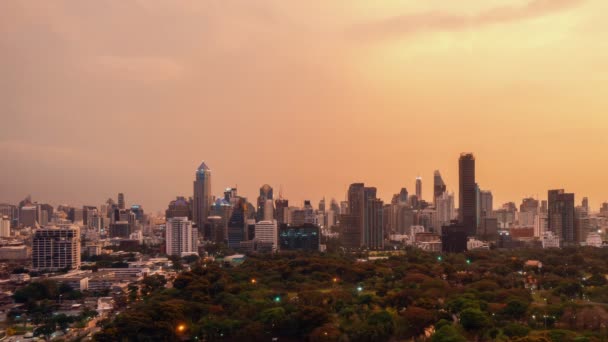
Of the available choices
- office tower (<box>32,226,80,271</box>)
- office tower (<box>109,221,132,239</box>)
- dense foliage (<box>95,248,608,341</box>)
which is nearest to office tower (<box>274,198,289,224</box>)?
office tower (<box>109,221,132,239</box>)

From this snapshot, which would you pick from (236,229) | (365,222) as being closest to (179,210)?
(236,229)

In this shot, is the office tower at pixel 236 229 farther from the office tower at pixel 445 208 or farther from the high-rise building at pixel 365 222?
the office tower at pixel 445 208

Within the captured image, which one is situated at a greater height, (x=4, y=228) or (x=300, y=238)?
(x=4, y=228)

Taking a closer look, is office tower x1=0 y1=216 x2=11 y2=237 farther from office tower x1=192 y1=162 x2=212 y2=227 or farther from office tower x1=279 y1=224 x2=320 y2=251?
office tower x1=279 y1=224 x2=320 y2=251

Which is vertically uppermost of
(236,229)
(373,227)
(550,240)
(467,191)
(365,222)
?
(467,191)

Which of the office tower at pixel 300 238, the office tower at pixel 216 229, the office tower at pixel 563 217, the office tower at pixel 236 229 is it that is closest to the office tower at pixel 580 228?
the office tower at pixel 563 217

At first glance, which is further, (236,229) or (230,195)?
(230,195)

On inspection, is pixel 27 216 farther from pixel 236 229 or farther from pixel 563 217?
pixel 563 217
